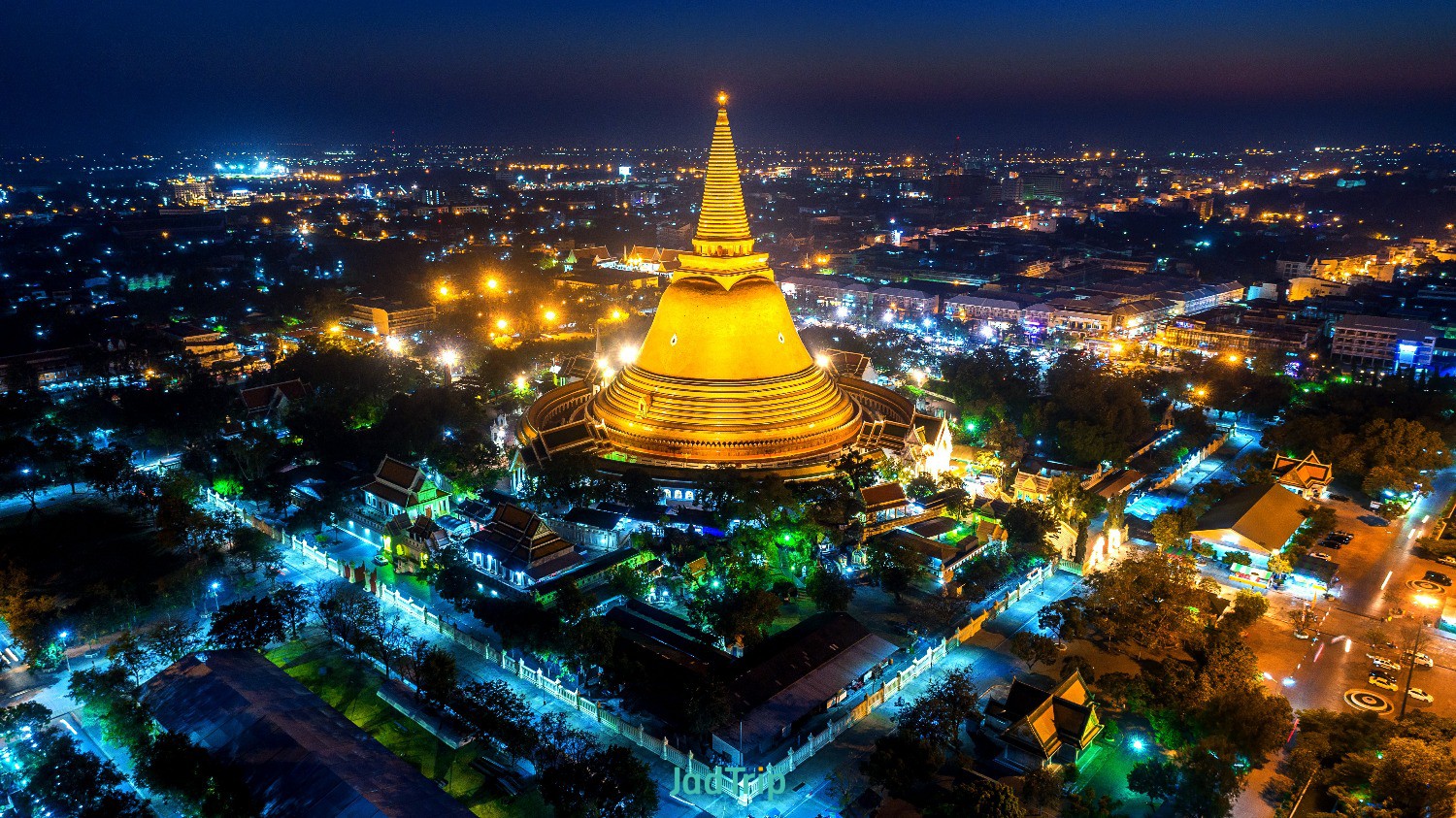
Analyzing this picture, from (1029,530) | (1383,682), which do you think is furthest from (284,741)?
(1383,682)

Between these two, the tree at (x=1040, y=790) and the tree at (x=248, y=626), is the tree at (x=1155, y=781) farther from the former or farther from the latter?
the tree at (x=248, y=626)

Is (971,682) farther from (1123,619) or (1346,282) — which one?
(1346,282)

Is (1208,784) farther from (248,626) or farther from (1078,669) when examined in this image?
(248,626)

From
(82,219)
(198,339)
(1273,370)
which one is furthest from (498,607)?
(82,219)

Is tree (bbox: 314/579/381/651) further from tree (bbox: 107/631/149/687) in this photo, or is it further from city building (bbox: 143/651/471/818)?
tree (bbox: 107/631/149/687)

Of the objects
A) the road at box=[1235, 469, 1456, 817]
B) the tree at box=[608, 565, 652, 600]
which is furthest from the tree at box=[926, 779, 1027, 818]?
the tree at box=[608, 565, 652, 600]
